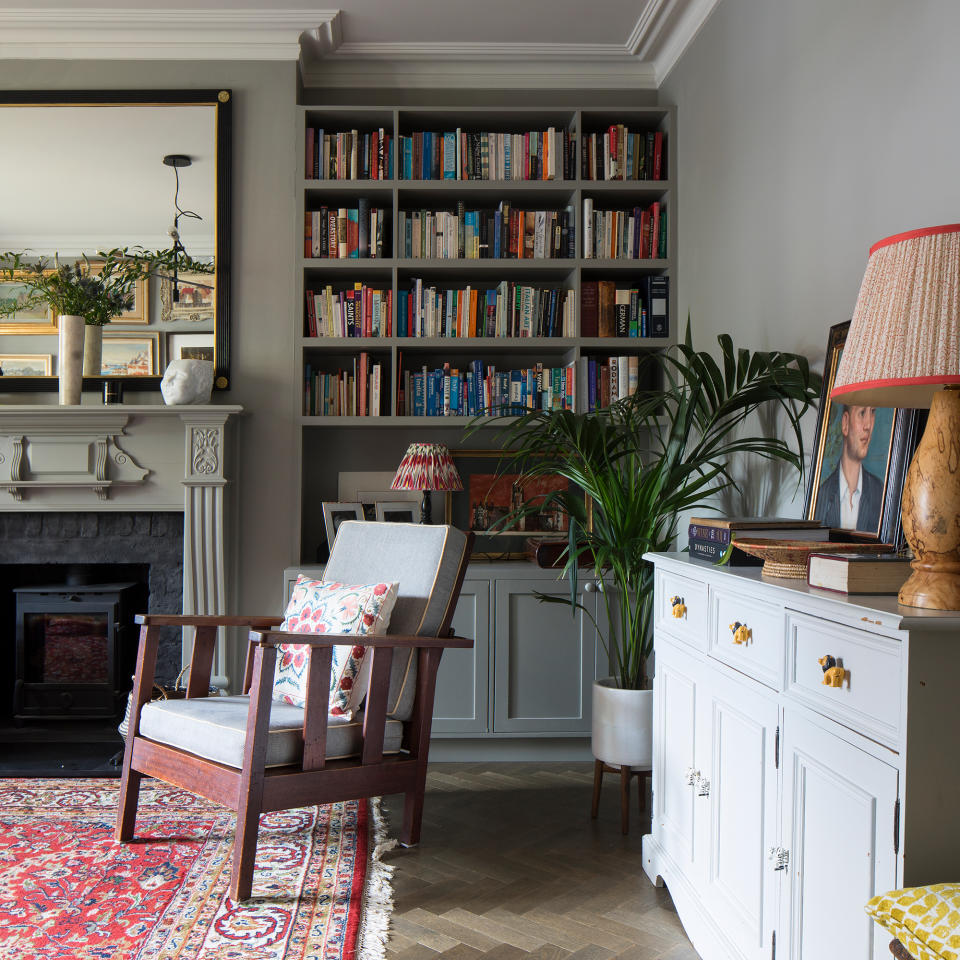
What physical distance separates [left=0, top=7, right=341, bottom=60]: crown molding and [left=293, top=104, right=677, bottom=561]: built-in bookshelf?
0.31 meters

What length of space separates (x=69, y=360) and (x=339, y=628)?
194 cm

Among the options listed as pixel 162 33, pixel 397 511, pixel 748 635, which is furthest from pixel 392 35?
pixel 748 635

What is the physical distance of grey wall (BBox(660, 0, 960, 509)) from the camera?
189 centimetres

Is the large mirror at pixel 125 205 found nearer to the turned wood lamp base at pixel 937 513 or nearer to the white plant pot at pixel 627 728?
the white plant pot at pixel 627 728

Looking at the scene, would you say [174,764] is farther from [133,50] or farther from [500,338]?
[133,50]

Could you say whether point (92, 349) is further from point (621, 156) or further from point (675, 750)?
point (675, 750)

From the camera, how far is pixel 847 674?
4.48 ft

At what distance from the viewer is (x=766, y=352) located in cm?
276

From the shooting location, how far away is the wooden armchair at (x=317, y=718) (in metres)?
2.19

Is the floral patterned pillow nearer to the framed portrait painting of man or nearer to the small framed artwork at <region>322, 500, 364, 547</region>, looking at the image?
the small framed artwork at <region>322, 500, 364, 547</region>

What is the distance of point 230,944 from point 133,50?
3.46 meters

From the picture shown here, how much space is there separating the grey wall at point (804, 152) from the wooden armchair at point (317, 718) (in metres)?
1.24

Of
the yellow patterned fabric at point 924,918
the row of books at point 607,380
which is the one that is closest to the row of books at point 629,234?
the row of books at point 607,380

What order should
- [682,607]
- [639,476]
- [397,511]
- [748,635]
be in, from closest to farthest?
[748,635], [682,607], [639,476], [397,511]
